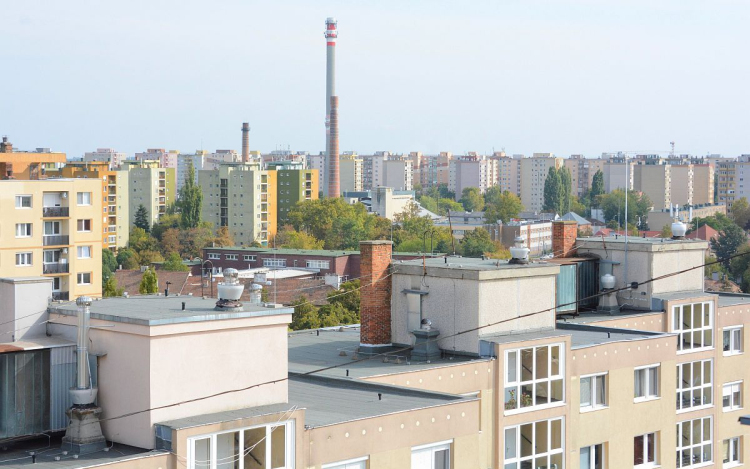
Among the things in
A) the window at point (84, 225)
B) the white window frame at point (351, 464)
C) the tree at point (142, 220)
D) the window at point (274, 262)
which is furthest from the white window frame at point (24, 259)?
the tree at point (142, 220)

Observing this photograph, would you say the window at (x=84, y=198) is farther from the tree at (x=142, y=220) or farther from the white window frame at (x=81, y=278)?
the tree at (x=142, y=220)

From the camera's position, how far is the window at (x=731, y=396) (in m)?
25.4

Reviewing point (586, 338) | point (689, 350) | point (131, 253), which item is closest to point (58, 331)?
point (586, 338)

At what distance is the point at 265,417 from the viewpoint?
45.7 ft

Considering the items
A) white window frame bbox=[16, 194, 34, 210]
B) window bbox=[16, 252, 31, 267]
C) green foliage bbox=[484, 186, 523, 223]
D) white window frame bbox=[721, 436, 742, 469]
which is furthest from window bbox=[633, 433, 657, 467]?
green foliage bbox=[484, 186, 523, 223]

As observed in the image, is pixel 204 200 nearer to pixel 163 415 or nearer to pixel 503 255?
pixel 503 255

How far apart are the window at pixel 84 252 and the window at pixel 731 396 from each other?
112ft

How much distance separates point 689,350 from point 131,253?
9732 centimetres

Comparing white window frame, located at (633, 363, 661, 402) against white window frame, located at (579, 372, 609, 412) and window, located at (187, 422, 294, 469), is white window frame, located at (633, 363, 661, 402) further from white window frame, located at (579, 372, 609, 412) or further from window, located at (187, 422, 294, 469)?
window, located at (187, 422, 294, 469)

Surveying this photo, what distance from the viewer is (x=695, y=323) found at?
82.5 feet

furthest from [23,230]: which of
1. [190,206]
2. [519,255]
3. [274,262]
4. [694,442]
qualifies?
[190,206]

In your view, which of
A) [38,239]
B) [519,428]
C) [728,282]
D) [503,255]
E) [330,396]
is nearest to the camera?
[330,396]

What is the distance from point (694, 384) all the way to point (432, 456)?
32.6 feet

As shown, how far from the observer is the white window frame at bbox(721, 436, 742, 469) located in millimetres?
25256
